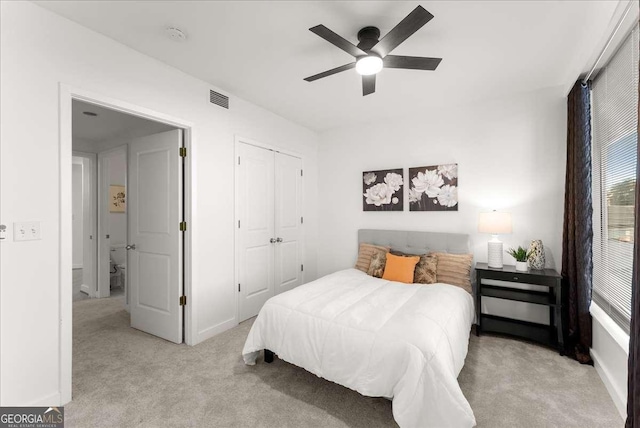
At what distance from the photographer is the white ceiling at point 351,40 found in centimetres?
193

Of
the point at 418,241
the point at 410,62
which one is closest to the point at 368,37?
the point at 410,62

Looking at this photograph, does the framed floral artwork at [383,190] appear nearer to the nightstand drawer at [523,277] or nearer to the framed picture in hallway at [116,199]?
the nightstand drawer at [523,277]

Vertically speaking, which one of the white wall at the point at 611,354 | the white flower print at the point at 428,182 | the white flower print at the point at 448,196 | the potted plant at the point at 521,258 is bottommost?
the white wall at the point at 611,354

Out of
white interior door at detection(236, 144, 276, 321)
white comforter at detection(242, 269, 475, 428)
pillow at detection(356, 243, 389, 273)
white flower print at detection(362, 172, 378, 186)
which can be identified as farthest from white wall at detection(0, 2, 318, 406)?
pillow at detection(356, 243, 389, 273)

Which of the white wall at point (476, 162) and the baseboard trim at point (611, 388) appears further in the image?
the white wall at point (476, 162)

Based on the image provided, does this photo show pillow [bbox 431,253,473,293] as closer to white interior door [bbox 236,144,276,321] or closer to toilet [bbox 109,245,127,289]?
white interior door [bbox 236,144,276,321]

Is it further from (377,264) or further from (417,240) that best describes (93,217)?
(417,240)

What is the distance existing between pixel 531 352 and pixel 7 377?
408 centimetres

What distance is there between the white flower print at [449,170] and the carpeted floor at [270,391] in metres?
1.95

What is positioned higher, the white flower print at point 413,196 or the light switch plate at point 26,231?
the white flower print at point 413,196

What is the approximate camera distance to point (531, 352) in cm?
274

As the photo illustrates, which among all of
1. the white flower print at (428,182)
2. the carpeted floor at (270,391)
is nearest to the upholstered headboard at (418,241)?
the white flower print at (428,182)

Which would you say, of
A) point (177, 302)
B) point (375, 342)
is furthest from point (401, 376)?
point (177, 302)

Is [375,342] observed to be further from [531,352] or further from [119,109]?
[119,109]
